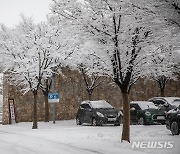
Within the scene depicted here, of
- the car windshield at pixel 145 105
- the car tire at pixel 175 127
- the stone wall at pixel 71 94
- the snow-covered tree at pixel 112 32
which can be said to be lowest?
→ the car tire at pixel 175 127

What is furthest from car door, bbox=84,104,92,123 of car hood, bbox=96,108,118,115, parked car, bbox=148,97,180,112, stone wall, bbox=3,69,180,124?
stone wall, bbox=3,69,180,124

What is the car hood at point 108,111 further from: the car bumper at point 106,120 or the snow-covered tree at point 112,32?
the snow-covered tree at point 112,32

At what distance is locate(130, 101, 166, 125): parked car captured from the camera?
20.7 metres

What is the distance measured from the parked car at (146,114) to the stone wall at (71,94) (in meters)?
7.09

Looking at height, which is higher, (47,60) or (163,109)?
(47,60)

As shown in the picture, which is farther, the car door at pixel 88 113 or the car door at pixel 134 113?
the car door at pixel 88 113

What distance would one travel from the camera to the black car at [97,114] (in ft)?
68.8

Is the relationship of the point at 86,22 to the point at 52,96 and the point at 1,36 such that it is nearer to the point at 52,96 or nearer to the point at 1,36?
the point at 52,96

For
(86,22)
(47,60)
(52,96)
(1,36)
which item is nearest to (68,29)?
(86,22)

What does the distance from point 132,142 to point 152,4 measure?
570 cm

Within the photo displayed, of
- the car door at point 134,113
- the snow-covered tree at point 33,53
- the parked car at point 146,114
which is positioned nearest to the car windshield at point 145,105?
the parked car at point 146,114

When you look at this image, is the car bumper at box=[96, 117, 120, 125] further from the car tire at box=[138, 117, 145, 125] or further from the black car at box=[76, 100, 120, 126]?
the car tire at box=[138, 117, 145, 125]

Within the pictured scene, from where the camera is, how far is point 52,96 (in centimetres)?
2275

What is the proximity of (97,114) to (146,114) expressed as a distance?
115 inches
